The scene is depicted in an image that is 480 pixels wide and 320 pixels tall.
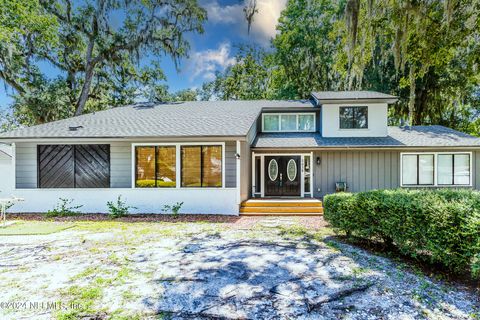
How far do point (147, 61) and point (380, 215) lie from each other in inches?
730

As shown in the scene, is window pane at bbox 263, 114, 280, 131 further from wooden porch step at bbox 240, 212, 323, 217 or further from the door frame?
wooden porch step at bbox 240, 212, 323, 217

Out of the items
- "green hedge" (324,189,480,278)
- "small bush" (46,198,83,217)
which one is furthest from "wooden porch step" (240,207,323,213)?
"small bush" (46,198,83,217)

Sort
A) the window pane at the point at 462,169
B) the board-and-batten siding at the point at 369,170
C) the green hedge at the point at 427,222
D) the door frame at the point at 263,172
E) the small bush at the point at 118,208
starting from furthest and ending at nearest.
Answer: the door frame at the point at 263,172
the board-and-batten siding at the point at 369,170
the window pane at the point at 462,169
the small bush at the point at 118,208
the green hedge at the point at 427,222

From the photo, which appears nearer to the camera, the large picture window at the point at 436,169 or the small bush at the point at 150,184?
the small bush at the point at 150,184

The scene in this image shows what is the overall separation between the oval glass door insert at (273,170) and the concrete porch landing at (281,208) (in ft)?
7.63

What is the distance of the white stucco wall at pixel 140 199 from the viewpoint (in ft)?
31.2

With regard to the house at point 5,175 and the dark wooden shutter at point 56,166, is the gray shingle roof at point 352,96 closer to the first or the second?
the dark wooden shutter at point 56,166

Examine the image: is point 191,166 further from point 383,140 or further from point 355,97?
point 383,140

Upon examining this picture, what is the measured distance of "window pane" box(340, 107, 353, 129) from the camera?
12.8 m

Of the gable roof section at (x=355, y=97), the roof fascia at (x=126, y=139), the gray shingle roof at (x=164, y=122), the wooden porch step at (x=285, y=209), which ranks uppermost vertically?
the gable roof section at (x=355, y=97)

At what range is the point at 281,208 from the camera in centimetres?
995

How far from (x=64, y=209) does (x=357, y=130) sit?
12.6 m

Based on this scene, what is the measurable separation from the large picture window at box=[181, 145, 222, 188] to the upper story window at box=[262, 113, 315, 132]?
4.90m

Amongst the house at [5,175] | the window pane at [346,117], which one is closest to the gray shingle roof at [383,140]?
the window pane at [346,117]
